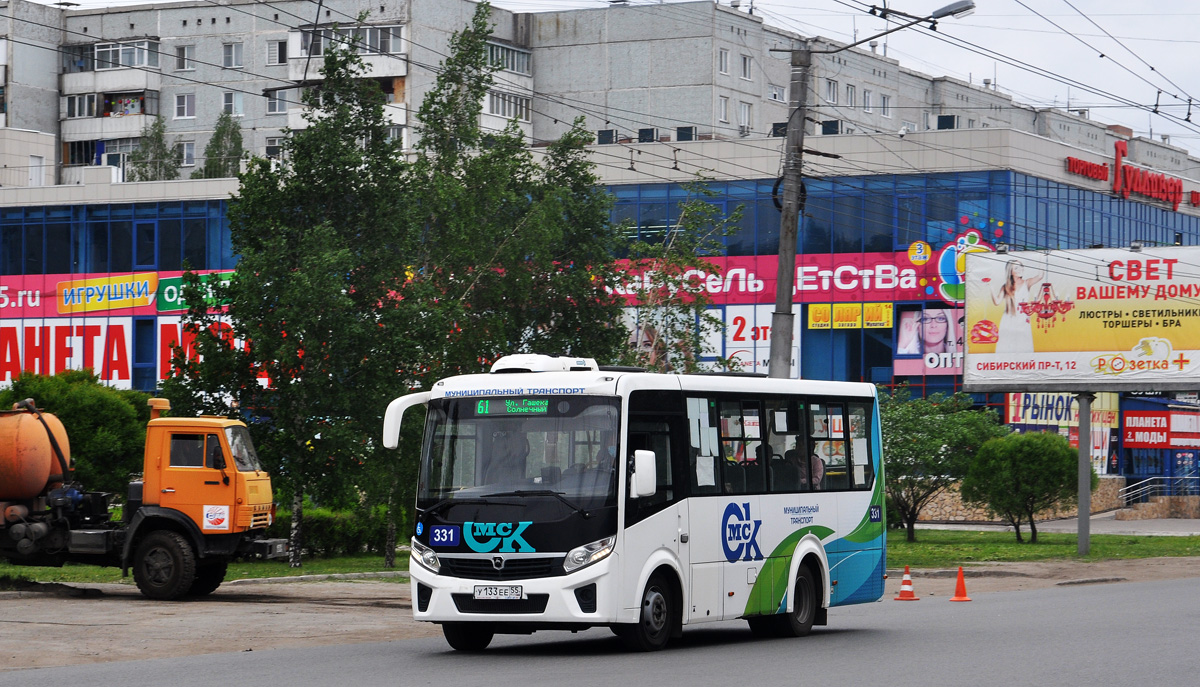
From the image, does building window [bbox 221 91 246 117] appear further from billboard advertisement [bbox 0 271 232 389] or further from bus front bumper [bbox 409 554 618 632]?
bus front bumper [bbox 409 554 618 632]

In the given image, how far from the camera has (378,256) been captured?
1142 inches

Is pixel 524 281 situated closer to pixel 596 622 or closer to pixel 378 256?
pixel 378 256

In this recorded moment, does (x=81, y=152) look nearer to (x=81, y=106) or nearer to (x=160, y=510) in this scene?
(x=81, y=106)

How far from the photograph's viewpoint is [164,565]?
22.1 meters

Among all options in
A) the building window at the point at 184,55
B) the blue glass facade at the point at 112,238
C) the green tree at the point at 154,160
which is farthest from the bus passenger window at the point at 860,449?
the building window at the point at 184,55

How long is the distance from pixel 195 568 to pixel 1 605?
2621mm

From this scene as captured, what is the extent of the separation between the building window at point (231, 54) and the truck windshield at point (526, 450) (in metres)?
78.9

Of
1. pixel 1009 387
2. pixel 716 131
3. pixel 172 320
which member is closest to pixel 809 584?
pixel 1009 387

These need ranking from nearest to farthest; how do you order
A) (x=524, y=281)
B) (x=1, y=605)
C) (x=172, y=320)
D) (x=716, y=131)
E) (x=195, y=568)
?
1. (x=1, y=605)
2. (x=195, y=568)
3. (x=524, y=281)
4. (x=172, y=320)
5. (x=716, y=131)

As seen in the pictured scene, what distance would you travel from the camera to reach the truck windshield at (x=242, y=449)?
22.6 m

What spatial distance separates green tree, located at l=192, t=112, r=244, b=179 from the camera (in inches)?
3391

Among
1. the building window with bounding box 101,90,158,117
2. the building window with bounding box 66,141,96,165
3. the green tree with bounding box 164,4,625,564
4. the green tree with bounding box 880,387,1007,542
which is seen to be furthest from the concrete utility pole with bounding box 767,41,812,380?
the building window with bounding box 66,141,96,165

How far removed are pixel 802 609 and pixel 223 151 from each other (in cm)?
7507

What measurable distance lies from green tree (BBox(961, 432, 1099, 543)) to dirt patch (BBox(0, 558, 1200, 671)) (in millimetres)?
15897
